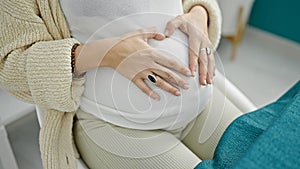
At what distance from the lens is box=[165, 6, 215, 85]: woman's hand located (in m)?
0.88

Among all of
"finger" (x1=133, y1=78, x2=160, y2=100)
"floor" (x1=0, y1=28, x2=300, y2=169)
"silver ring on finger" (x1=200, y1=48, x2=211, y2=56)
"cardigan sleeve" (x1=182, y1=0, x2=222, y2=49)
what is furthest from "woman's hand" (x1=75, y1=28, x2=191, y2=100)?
"floor" (x1=0, y1=28, x2=300, y2=169)

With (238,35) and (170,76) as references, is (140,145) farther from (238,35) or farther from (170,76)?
(238,35)

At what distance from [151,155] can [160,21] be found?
313mm

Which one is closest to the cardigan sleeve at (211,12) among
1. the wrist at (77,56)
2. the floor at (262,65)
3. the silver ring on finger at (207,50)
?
the silver ring on finger at (207,50)

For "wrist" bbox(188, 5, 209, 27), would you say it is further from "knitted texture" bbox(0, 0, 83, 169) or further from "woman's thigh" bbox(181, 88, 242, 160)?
"knitted texture" bbox(0, 0, 83, 169)

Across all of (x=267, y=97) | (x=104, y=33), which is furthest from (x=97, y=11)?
(x=267, y=97)

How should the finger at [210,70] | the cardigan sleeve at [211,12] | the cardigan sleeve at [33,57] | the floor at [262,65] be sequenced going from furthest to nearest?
the floor at [262,65]
the cardigan sleeve at [211,12]
the finger at [210,70]
the cardigan sleeve at [33,57]

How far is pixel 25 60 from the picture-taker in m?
0.81

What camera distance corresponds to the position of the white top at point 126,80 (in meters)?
0.85

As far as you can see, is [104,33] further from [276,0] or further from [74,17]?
[276,0]

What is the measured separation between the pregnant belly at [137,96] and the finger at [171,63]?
0.02m

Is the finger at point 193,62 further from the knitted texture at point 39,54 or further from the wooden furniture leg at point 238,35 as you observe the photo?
the wooden furniture leg at point 238,35

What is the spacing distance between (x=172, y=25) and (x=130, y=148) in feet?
0.99

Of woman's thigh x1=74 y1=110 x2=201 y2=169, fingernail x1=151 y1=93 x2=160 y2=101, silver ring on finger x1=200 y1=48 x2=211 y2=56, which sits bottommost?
woman's thigh x1=74 y1=110 x2=201 y2=169
